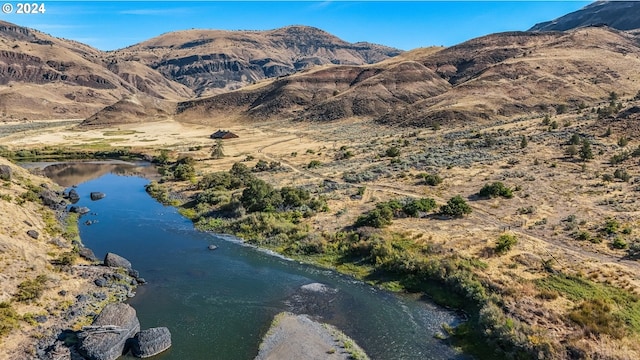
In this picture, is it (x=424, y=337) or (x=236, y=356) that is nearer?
(x=236, y=356)

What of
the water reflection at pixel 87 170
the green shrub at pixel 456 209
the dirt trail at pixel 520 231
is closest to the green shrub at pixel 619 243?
the dirt trail at pixel 520 231

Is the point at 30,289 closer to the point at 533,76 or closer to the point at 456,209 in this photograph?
the point at 456,209

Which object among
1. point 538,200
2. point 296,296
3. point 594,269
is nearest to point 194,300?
point 296,296

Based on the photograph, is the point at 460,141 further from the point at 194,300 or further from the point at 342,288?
the point at 194,300

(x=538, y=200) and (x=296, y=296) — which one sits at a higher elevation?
(x=538, y=200)

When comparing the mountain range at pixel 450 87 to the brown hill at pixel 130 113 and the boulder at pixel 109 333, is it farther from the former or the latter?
the boulder at pixel 109 333

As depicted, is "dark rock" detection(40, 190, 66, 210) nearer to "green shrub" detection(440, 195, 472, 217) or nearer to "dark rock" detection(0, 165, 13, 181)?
"dark rock" detection(0, 165, 13, 181)

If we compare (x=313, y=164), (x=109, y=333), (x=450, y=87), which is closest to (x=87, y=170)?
(x=313, y=164)
